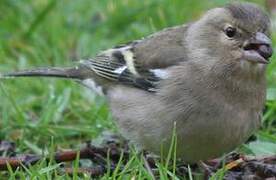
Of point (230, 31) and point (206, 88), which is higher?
point (230, 31)

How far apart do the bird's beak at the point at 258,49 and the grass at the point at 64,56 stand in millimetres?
653

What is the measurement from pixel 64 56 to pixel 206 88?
230 cm

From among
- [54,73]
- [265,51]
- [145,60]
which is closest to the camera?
[265,51]

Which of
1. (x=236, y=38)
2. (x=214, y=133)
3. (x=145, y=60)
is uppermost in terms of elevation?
(x=236, y=38)

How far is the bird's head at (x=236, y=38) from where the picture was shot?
417cm

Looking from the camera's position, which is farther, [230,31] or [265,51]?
[230,31]

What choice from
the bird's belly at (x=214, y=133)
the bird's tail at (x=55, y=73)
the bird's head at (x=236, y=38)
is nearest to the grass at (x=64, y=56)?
the bird's tail at (x=55, y=73)

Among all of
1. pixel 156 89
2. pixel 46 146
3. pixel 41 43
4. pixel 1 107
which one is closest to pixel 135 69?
pixel 156 89

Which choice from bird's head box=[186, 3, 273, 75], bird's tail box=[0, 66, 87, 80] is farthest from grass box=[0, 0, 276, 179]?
bird's head box=[186, 3, 273, 75]

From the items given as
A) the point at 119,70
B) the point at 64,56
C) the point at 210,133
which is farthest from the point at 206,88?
the point at 64,56

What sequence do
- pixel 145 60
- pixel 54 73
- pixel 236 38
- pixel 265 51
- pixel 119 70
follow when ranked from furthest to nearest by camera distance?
1. pixel 54 73
2. pixel 119 70
3. pixel 145 60
4. pixel 236 38
5. pixel 265 51

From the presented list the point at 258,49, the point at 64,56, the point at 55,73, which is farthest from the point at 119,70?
the point at 64,56

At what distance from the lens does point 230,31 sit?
4289mm

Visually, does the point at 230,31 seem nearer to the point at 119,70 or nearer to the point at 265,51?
the point at 265,51
